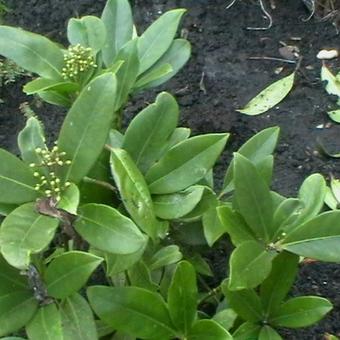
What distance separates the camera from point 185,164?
170 centimetres

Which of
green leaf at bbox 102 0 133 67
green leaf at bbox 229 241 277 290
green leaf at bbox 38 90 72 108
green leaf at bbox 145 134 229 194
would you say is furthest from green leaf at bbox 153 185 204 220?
green leaf at bbox 102 0 133 67

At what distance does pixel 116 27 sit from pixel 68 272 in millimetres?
746

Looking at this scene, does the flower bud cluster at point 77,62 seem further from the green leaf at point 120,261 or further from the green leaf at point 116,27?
the green leaf at point 120,261

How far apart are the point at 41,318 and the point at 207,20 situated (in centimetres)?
148

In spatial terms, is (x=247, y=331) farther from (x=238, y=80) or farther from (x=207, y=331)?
(x=238, y=80)

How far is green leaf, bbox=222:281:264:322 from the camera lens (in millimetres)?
1742

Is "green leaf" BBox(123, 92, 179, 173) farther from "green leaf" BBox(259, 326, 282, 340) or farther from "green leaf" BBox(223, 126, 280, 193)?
"green leaf" BBox(259, 326, 282, 340)

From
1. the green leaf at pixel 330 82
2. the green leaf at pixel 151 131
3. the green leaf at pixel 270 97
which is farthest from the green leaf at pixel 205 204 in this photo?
the green leaf at pixel 330 82

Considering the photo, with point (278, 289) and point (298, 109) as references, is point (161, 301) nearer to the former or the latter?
point (278, 289)

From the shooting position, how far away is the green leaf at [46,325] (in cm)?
156

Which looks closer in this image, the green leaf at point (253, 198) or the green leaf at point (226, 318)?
the green leaf at point (253, 198)

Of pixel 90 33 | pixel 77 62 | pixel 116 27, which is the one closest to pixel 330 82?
pixel 116 27

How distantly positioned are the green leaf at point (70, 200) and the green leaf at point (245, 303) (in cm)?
39

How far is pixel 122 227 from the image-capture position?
5.07 ft
